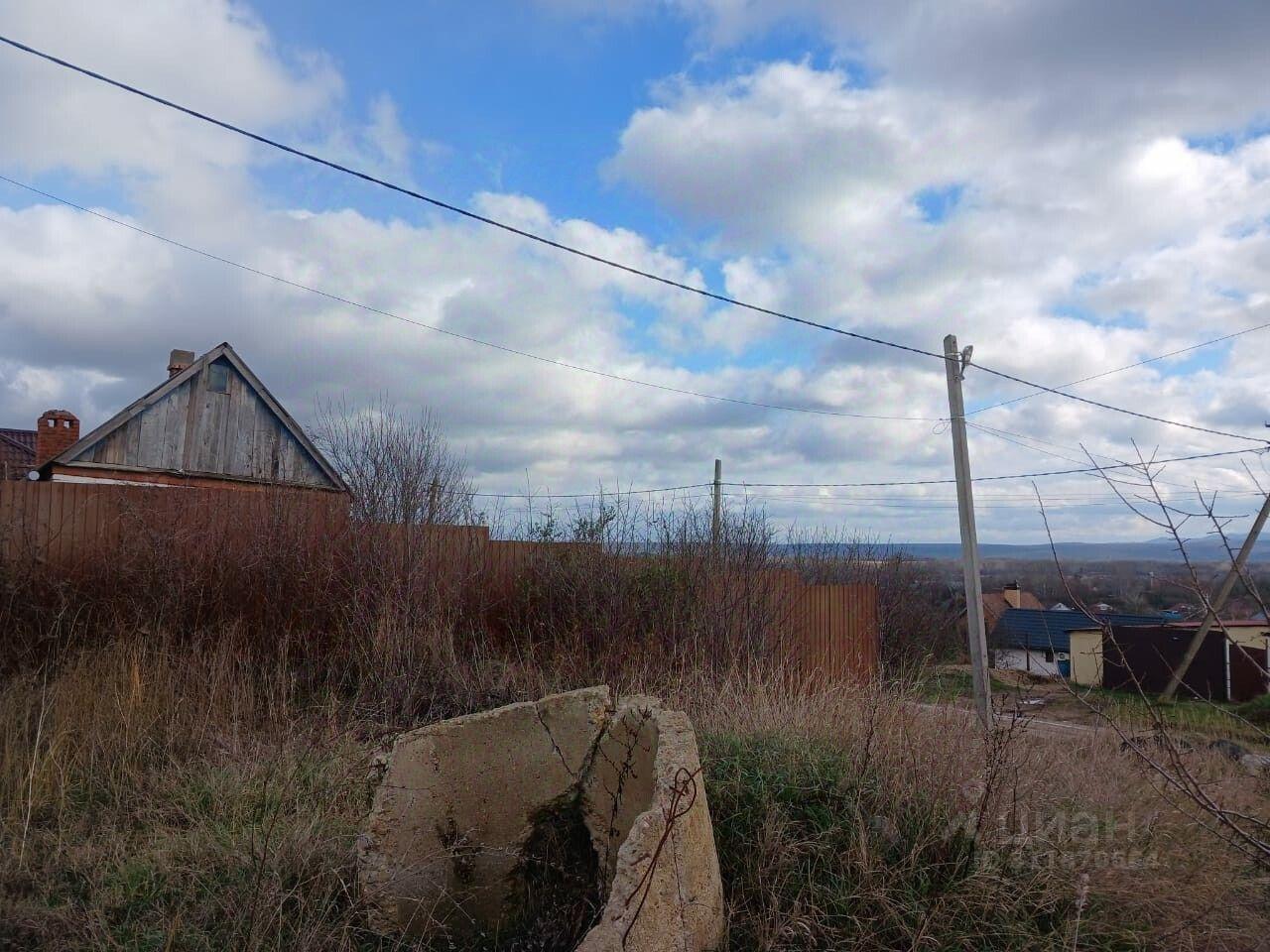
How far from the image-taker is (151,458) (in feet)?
57.8

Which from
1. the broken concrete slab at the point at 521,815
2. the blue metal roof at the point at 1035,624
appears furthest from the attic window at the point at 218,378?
the blue metal roof at the point at 1035,624

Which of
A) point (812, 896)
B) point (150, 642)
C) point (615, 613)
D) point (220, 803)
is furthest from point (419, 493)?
point (812, 896)

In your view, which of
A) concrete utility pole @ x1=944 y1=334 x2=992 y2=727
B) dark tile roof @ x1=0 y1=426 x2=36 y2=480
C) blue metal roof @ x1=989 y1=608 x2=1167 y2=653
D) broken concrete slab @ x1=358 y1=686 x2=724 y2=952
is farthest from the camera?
blue metal roof @ x1=989 y1=608 x2=1167 y2=653

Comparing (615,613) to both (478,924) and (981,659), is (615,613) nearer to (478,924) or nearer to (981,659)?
(981,659)

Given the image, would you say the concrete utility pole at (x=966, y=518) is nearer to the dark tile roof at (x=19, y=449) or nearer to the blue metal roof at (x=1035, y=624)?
the dark tile roof at (x=19, y=449)

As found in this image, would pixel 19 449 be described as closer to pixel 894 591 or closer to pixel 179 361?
pixel 179 361

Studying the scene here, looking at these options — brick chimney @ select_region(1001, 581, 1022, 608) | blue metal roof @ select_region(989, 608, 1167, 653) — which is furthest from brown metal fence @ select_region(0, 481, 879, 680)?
brick chimney @ select_region(1001, 581, 1022, 608)

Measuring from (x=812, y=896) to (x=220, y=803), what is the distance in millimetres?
3551

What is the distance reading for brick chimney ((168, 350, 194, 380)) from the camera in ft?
62.7

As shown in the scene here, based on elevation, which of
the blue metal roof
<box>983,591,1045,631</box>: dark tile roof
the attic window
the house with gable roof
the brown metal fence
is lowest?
the blue metal roof

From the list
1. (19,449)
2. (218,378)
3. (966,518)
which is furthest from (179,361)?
(966,518)

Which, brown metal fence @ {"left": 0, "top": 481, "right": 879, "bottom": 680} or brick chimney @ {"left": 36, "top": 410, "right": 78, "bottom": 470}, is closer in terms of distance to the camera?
brown metal fence @ {"left": 0, "top": 481, "right": 879, "bottom": 680}

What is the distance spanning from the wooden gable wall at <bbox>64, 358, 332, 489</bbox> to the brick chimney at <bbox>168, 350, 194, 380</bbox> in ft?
3.80

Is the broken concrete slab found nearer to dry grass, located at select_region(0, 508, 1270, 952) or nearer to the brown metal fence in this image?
dry grass, located at select_region(0, 508, 1270, 952)
